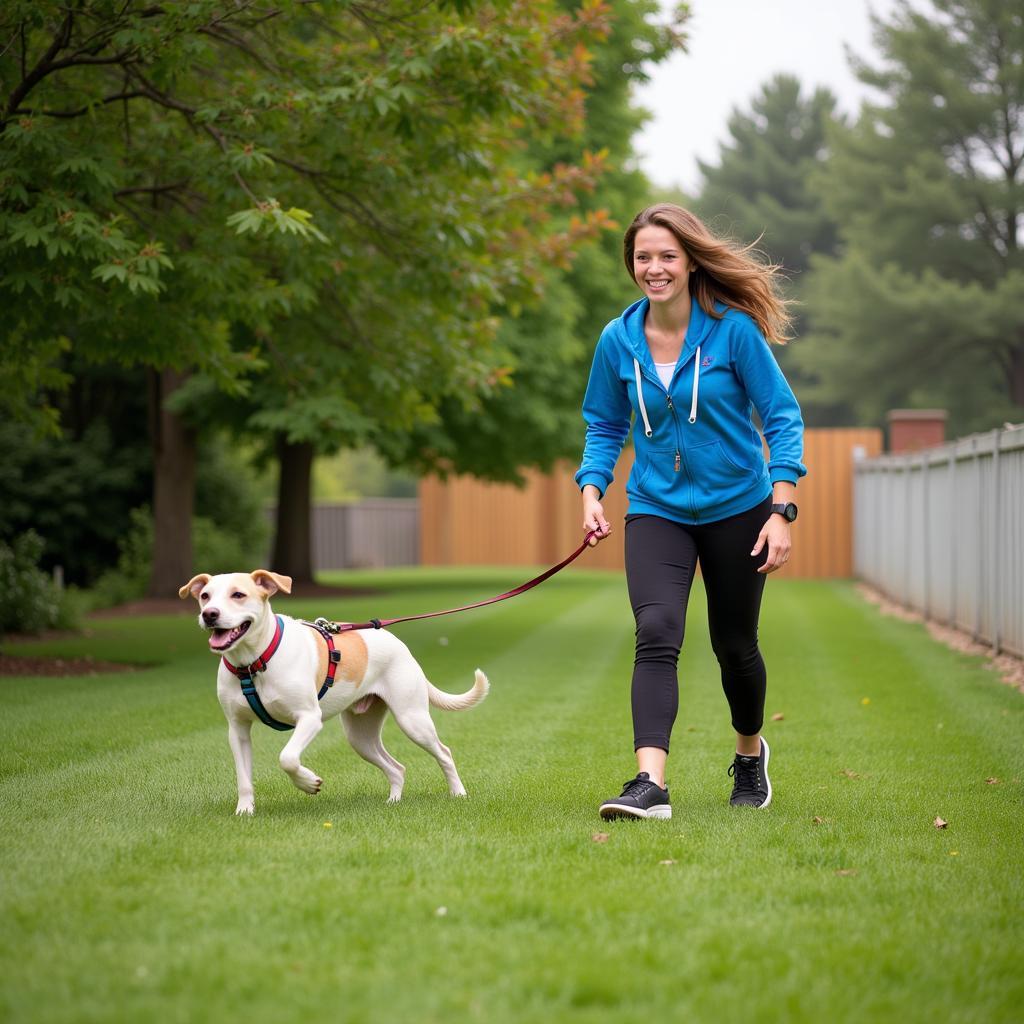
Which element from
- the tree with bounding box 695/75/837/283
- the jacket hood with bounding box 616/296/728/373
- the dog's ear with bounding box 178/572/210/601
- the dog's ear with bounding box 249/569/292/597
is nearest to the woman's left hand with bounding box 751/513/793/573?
the jacket hood with bounding box 616/296/728/373

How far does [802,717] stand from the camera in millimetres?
8516

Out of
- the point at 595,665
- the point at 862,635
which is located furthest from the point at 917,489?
the point at 595,665

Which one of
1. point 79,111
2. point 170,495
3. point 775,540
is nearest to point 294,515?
point 170,495

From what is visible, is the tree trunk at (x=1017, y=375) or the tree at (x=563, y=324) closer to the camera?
the tree at (x=563, y=324)

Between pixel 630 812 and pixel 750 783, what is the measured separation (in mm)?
792

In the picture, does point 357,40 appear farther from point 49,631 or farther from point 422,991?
point 422,991

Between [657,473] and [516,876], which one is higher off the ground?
[657,473]

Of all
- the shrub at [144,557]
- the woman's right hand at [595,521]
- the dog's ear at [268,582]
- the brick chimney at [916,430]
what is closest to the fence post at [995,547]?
the woman's right hand at [595,521]

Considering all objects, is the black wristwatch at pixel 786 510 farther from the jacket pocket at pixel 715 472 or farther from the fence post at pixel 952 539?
the fence post at pixel 952 539

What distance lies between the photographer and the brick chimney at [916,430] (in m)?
21.7

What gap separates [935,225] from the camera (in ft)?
116

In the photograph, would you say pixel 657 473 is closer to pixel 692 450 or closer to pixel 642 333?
pixel 692 450

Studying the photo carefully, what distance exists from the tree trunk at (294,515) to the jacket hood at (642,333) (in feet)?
57.0

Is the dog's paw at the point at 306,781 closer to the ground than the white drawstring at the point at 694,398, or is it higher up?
closer to the ground
